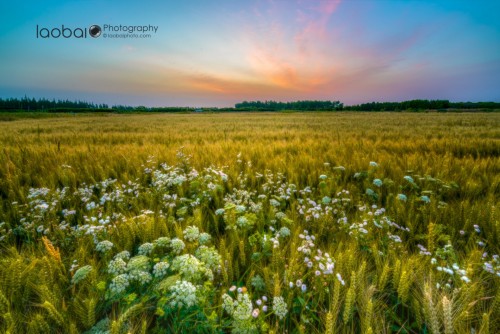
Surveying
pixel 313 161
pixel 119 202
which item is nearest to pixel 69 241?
pixel 119 202

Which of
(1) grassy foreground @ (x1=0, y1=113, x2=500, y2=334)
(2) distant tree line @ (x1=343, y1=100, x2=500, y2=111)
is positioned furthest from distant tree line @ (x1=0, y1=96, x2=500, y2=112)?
(1) grassy foreground @ (x1=0, y1=113, x2=500, y2=334)

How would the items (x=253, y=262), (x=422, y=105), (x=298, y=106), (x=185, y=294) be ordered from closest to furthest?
(x=185, y=294), (x=253, y=262), (x=422, y=105), (x=298, y=106)

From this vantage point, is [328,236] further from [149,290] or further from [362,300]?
[149,290]

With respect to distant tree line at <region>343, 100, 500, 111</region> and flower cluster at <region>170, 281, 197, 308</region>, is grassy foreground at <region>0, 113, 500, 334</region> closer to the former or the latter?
flower cluster at <region>170, 281, 197, 308</region>

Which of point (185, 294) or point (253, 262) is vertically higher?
point (185, 294)

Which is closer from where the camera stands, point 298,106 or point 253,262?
point 253,262

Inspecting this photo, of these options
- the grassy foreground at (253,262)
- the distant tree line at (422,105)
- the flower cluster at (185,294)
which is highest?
the distant tree line at (422,105)

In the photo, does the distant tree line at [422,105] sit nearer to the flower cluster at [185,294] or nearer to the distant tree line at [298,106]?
the distant tree line at [298,106]

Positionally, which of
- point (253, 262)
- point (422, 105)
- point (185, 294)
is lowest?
point (253, 262)

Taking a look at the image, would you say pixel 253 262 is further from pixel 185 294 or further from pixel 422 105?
pixel 422 105

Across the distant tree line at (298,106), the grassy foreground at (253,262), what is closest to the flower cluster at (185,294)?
the grassy foreground at (253,262)

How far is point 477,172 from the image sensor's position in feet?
11.9

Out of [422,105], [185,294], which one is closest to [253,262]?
[185,294]

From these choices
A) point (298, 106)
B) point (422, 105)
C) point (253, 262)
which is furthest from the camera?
point (298, 106)
